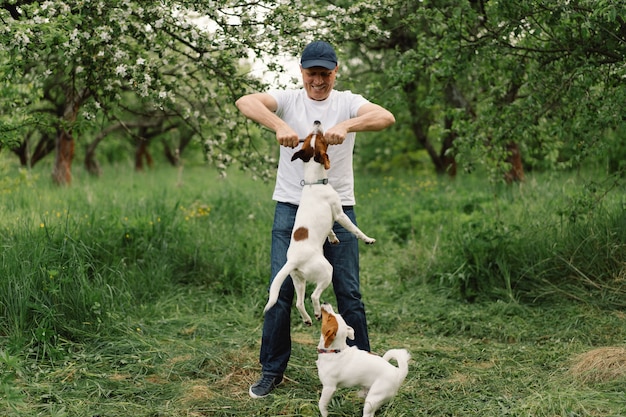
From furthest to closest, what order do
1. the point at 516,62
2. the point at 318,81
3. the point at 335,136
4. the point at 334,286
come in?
the point at 516,62 → the point at 334,286 → the point at 318,81 → the point at 335,136

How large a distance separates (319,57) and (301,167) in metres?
0.68

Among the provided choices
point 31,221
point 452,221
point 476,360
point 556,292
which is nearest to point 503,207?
point 452,221

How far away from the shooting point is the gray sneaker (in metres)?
4.46

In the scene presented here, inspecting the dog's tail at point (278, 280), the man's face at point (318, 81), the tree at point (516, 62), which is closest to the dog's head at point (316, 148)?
the man's face at point (318, 81)

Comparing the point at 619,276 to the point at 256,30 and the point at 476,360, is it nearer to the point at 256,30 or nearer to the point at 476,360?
the point at 476,360

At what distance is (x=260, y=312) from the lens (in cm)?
670

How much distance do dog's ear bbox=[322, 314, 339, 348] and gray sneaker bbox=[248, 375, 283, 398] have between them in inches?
31.9

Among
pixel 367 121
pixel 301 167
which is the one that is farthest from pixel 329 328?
pixel 367 121

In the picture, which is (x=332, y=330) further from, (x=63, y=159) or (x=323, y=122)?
(x=63, y=159)

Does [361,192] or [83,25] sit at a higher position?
[83,25]

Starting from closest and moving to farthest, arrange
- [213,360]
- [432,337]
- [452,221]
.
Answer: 1. [213,360]
2. [432,337]
3. [452,221]

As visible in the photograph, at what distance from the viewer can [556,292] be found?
6.70m

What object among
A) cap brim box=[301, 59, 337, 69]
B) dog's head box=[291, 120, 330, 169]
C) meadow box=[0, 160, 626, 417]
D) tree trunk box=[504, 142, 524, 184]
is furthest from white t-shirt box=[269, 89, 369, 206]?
tree trunk box=[504, 142, 524, 184]

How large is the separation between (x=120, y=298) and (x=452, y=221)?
15.0 ft
